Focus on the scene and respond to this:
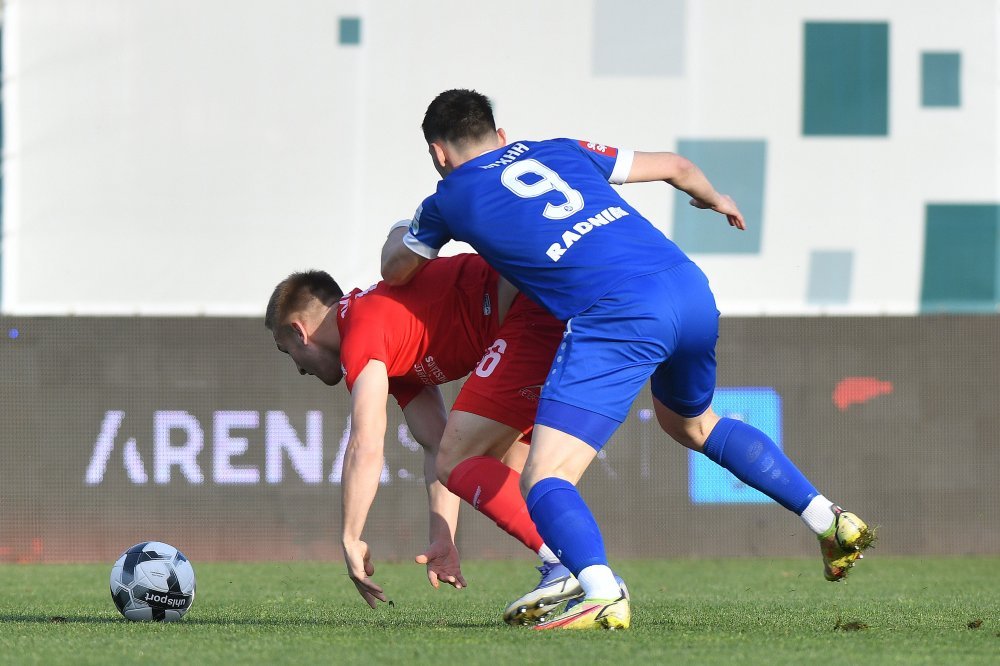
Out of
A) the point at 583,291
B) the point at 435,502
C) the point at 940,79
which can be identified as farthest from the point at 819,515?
the point at 940,79

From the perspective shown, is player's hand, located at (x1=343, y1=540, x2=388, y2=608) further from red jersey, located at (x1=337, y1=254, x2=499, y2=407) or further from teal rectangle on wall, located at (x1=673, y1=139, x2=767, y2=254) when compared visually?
teal rectangle on wall, located at (x1=673, y1=139, x2=767, y2=254)

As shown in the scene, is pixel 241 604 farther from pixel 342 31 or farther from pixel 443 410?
pixel 342 31

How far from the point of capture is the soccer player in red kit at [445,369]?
4.39 meters

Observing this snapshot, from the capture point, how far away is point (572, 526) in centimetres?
391

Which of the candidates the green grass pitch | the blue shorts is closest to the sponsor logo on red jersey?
the blue shorts

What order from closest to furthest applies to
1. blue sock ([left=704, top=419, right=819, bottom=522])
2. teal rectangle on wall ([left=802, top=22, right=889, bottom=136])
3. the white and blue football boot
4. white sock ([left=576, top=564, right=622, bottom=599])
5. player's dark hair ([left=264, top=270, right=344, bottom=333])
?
white sock ([left=576, top=564, right=622, bottom=599])
the white and blue football boot
blue sock ([left=704, top=419, right=819, bottom=522])
player's dark hair ([left=264, top=270, right=344, bottom=333])
teal rectangle on wall ([left=802, top=22, right=889, bottom=136])

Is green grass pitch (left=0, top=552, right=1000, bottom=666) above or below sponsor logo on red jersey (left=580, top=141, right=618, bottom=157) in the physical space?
below

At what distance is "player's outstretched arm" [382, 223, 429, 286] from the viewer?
4.50 meters

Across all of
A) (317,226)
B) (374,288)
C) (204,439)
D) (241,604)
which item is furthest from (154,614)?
(317,226)

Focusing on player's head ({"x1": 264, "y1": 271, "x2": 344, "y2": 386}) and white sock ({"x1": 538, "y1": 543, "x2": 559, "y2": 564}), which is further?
player's head ({"x1": 264, "y1": 271, "x2": 344, "y2": 386})

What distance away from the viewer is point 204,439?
9359 mm

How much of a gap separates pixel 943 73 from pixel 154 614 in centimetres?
836

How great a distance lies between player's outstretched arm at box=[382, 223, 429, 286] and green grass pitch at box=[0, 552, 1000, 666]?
1.16 metres

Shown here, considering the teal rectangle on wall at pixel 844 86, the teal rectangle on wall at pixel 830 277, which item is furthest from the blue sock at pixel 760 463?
the teal rectangle on wall at pixel 844 86
